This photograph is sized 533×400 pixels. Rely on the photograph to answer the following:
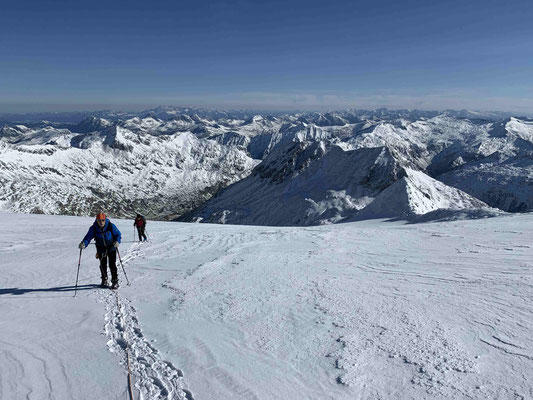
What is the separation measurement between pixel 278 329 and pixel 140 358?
2822 mm

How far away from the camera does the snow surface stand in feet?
17.4

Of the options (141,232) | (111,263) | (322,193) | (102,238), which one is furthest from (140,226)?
(322,193)

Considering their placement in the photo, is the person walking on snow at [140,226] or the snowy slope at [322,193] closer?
the person walking on snow at [140,226]

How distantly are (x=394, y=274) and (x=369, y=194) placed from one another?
138 m

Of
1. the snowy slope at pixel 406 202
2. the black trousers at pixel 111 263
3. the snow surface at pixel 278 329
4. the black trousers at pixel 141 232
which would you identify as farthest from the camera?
the snowy slope at pixel 406 202

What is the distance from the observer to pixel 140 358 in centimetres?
627

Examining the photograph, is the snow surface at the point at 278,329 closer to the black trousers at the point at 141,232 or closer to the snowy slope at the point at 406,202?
the black trousers at the point at 141,232

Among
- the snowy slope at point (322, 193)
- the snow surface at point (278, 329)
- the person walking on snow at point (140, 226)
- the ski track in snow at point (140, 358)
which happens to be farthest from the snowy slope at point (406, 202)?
the ski track in snow at point (140, 358)

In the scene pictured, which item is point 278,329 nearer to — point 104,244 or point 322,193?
point 104,244

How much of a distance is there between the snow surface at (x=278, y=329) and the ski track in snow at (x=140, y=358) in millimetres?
33

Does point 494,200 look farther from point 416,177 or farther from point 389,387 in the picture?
point 389,387

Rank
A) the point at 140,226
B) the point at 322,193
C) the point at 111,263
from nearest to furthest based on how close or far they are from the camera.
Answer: the point at 111,263, the point at 140,226, the point at 322,193

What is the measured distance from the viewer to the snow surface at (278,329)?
17.4 feet

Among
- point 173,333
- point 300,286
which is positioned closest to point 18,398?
point 173,333
